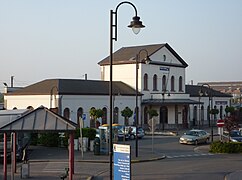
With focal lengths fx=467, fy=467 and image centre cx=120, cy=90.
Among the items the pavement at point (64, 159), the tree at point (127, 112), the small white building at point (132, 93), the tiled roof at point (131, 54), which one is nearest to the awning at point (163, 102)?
the small white building at point (132, 93)

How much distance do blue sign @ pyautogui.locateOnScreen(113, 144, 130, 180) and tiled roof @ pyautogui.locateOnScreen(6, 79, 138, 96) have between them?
38153mm

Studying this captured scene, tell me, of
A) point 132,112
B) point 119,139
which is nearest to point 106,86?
point 132,112

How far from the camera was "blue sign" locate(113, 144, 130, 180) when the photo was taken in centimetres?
Result: 1371

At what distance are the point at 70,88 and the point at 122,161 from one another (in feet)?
136

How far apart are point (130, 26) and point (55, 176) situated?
8.12m

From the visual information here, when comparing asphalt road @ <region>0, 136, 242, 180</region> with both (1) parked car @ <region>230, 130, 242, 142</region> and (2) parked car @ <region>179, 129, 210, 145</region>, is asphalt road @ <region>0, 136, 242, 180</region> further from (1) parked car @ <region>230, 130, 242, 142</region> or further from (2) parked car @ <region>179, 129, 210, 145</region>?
(2) parked car @ <region>179, 129, 210, 145</region>

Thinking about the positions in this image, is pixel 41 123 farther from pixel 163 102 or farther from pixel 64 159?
pixel 163 102

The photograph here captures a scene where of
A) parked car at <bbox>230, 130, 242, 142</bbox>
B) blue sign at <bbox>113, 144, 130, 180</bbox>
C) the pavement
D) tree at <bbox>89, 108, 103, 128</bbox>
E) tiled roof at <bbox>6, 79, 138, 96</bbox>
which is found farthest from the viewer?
tiled roof at <bbox>6, 79, 138, 96</bbox>

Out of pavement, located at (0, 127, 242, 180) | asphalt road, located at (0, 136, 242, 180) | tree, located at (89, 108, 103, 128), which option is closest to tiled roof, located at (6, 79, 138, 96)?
tree, located at (89, 108, 103, 128)

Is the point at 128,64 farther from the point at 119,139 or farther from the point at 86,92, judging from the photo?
the point at 119,139

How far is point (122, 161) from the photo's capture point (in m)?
13.9

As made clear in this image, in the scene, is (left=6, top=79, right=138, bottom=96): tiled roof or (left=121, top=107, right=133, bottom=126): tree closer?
(left=6, top=79, right=138, bottom=96): tiled roof

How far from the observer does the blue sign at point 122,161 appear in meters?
13.7

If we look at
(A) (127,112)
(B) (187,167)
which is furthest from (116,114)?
(B) (187,167)
